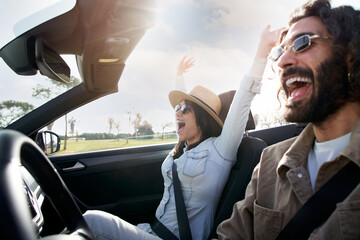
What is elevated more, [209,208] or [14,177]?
[14,177]

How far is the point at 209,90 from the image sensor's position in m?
2.48

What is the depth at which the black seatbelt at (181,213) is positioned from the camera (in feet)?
6.35

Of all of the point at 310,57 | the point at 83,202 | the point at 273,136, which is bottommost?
the point at 83,202

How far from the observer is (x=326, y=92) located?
1.18 m

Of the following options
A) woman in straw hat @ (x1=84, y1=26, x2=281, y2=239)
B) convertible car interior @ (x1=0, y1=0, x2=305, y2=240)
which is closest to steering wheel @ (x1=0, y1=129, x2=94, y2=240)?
convertible car interior @ (x1=0, y1=0, x2=305, y2=240)

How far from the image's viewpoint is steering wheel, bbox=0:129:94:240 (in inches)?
21.0

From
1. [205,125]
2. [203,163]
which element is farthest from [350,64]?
[205,125]

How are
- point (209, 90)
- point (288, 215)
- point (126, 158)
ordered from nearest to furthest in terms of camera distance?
point (288, 215)
point (209, 90)
point (126, 158)

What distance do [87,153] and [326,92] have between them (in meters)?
2.59

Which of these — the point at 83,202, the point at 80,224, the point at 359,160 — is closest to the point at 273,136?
the point at 359,160

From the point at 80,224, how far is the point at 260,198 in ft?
2.86

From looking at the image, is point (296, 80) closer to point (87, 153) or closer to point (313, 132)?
point (313, 132)

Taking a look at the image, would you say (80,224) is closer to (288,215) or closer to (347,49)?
(288,215)

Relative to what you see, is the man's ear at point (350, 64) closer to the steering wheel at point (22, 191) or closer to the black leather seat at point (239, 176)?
the black leather seat at point (239, 176)
